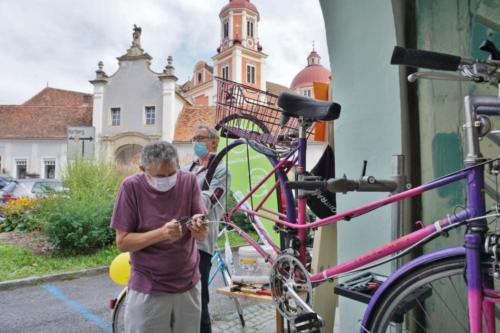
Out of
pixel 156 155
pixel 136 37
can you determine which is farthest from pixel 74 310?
pixel 136 37

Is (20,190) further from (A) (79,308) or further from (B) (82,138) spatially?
(A) (79,308)

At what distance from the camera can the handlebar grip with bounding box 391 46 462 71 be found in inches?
56.2

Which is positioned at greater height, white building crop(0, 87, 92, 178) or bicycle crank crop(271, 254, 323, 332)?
white building crop(0, 87, 92, 178)

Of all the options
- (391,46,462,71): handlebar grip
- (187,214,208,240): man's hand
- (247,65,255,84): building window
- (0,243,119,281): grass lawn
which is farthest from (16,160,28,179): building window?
(391,46,462,71): handlebar grip

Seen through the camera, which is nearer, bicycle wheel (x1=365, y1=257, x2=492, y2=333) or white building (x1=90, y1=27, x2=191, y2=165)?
bicycle wheel (x1=365, y1=257, x2=492, y2=333)

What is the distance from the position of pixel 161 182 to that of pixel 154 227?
0.91 ft

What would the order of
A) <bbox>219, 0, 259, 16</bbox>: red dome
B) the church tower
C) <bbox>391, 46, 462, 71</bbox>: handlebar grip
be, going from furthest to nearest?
<bbox>219, 0, 259, 16</bbox>: red dome
the church tower
<bbox>391, 46, 462, 71</bbox>: handlebar grip

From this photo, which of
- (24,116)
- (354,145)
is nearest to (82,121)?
(24,116)

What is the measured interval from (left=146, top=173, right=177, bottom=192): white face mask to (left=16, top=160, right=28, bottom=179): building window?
3931cm

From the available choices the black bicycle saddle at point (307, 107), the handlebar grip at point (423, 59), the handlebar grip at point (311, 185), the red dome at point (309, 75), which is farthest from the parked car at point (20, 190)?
the red dome at point (309, 75)

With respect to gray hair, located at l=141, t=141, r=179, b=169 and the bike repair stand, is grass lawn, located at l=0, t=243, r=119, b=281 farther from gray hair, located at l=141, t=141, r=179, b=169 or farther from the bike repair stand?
the bike repair stand

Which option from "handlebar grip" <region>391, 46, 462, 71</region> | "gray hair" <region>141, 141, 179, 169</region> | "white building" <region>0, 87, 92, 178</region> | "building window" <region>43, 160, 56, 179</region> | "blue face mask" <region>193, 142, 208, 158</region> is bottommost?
"gray hair" <region>141, 141, 179, 169</region>

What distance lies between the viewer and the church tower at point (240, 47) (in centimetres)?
4550

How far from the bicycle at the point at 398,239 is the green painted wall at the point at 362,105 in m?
0.54
